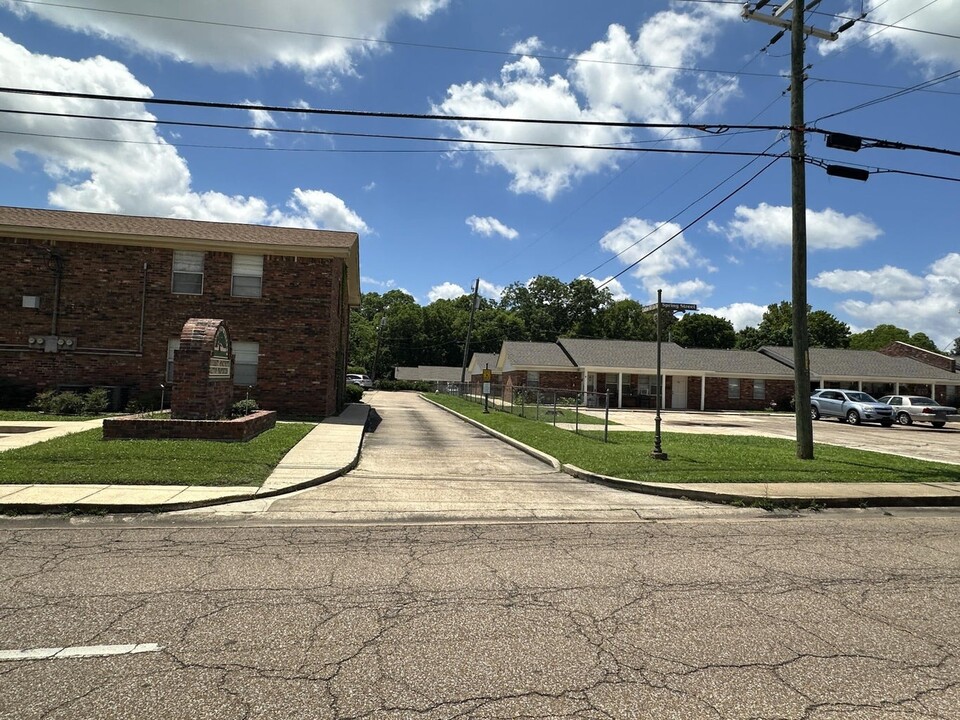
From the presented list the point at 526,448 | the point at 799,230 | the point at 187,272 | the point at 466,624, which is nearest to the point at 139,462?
the point at 466,624

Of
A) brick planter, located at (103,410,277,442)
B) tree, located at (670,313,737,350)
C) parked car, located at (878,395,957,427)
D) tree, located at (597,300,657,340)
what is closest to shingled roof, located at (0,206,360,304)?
brick planter, located at (103,410,277,442)

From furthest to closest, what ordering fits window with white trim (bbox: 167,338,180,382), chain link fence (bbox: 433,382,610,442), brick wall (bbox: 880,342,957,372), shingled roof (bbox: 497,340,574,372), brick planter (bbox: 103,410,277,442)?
brick wall (bbox: 880,342,957,372) < shingled roof (bbox: 497,340,574,372) < chain link fence (bbox: 433,382,610,442) < window with white trim (bbox: 167,338,180,382) < brick planter (bbox: 103,410,277,442)

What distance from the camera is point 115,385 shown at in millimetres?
19406

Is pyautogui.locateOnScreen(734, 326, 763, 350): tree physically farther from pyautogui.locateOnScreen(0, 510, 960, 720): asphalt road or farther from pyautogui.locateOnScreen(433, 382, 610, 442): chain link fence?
pyautogui.locateOnScreen(0, 510, 960, 720): asphalt road

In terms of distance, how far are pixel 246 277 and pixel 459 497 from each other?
14.3m

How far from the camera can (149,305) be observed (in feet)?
64.5

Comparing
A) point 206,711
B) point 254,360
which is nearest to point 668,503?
point 206,711

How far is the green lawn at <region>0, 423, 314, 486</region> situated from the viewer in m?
8.49

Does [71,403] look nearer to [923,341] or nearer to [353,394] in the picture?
[353,394]

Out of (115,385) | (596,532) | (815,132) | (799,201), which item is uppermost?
(815,132)

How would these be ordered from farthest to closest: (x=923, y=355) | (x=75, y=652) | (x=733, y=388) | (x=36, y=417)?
(x=923, y=355) < (x=733, y=388) < (x=36, y=417) < (x=75, y=652)

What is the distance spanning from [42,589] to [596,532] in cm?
532

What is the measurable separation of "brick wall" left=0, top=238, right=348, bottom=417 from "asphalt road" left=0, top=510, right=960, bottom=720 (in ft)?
44.2

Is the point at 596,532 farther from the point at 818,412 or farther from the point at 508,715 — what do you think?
the point at 818,412
